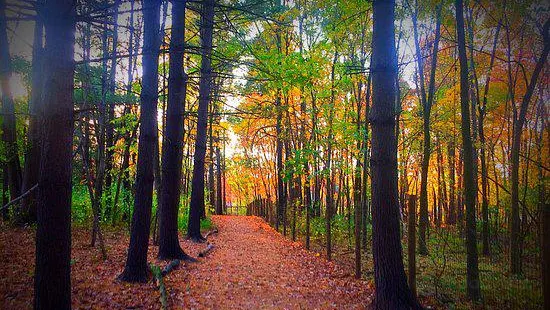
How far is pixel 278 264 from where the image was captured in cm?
955

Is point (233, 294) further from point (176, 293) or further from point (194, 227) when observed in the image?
point (194, 227)

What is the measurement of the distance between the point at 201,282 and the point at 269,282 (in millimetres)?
1530

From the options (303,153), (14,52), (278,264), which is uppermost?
(14,52)

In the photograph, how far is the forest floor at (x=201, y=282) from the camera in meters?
5.46

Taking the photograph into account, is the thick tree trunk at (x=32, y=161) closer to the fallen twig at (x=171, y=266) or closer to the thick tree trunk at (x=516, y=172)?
the fallen twig at (x=171, y=266)

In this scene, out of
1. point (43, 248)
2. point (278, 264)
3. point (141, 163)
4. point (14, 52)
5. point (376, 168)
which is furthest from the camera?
point (14, 52)

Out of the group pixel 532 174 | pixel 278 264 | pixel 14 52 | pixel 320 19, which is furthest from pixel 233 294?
pixel 532 174

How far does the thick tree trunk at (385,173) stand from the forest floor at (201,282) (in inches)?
40.2

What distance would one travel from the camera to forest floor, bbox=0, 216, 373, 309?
5.46 metres

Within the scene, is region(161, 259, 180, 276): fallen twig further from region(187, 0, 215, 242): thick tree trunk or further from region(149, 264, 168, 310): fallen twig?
region(187, 0, 215, 242): thick tree trunk

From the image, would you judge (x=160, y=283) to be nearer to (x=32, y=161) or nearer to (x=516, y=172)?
(x=32, y=161)

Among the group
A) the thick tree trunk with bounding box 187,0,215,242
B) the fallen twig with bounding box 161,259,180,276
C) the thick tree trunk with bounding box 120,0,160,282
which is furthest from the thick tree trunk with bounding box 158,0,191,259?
the thick tree trunk with bounding box 187,0,215,242

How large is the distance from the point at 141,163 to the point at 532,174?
1736cm

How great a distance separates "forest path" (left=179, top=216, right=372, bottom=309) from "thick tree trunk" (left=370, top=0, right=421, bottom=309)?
100 cm
